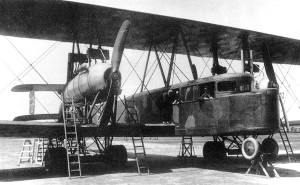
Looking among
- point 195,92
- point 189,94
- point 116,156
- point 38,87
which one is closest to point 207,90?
point 195,92

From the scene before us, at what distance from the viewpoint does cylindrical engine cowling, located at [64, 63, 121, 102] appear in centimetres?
1083

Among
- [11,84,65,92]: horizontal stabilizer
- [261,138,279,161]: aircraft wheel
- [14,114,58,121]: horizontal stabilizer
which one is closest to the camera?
[261,138,279,161]: aircraft wheel

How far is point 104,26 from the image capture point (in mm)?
14125

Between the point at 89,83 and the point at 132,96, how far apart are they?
5.35m

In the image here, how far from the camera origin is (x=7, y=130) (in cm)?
1082

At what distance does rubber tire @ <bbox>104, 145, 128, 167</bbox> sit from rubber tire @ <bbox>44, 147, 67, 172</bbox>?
6.05 feet

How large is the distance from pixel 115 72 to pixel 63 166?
4376 millimetres

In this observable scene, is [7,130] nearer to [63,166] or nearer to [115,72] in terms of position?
[63,166]

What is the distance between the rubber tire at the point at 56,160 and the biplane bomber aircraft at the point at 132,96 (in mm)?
37

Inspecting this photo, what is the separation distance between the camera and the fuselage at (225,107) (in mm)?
10375

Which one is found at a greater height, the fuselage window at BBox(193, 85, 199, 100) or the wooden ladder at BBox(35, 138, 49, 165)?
the fuselage window at BBox(193, 85, 199, 100)

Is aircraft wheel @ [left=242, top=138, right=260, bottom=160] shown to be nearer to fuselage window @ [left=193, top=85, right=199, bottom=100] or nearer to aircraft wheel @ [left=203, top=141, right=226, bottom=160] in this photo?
fuselage window @ [left=193, top=85, right=199, bottom=100]

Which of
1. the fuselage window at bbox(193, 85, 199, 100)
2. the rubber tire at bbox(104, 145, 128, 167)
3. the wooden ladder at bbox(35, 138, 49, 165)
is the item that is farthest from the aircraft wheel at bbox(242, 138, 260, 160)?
the wooden ladder at bbox(35, 138, 49, 165)

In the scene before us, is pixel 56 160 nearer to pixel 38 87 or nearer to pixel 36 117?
pixel 36 117
